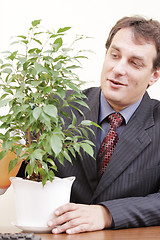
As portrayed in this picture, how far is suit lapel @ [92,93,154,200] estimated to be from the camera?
169cm

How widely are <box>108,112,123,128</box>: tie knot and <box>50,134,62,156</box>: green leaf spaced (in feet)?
2.50

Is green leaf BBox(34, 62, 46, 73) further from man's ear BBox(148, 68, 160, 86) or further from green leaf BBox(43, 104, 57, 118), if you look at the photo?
man's ear BBox(148, 68, 160, 86)

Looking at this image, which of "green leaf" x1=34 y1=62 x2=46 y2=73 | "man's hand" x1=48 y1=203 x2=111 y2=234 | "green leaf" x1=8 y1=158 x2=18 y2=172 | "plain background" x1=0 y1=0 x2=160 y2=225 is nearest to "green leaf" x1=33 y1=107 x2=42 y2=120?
"green leaf" x1=34 y1=62 x2=46 y2=73

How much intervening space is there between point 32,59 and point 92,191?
822mm

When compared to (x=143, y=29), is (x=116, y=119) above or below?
below

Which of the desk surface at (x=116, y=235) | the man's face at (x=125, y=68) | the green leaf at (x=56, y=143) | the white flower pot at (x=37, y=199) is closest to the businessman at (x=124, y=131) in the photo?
the man's face at (x=125, y=68)

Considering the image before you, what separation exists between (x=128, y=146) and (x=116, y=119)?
18 cm

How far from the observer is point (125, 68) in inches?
68.7

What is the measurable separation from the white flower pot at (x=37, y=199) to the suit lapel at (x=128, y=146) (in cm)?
50

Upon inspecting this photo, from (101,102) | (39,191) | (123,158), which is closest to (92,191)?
(123,158)

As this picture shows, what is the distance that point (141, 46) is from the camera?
5.86 ft

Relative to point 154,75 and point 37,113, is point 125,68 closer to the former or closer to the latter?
point 154,75

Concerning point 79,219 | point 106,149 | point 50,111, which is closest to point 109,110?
point 106,149

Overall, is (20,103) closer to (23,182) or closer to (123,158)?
(23,182)
